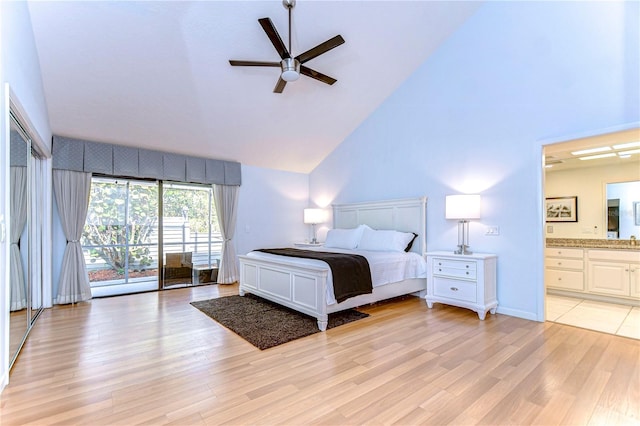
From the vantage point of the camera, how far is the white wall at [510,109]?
122 inches

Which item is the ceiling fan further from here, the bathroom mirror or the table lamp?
the bathroom mirror

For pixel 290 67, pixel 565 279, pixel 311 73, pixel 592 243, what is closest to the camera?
pixel 290 67

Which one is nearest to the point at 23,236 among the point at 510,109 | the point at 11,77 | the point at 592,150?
the point at 11,77

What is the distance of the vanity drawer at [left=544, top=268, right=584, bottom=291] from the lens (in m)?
4.38

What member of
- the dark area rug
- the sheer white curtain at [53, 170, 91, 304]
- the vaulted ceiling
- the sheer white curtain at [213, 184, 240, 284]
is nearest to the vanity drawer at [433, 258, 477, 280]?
the dark area rug

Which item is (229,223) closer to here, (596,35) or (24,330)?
(24,330)

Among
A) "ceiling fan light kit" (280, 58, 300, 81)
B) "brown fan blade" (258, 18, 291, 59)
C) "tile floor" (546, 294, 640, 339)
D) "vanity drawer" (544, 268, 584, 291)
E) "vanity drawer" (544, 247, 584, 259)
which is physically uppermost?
"brown fan blade" (258, 18, 291, 59)

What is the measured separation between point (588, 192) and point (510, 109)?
2.26 meters

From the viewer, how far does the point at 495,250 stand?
153 inches

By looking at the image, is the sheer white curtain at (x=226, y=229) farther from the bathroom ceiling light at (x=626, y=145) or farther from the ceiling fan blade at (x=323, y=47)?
the bathroom ceiling light at (x=626, y=145)

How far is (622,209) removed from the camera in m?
4.41

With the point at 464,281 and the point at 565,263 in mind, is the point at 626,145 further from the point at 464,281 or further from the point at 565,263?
the point at 464,281

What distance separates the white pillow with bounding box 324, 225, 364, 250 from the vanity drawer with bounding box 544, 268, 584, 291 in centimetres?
283

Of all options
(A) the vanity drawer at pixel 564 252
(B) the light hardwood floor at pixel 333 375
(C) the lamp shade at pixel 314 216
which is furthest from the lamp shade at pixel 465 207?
(C) the lamp shade at pixel 314 216
